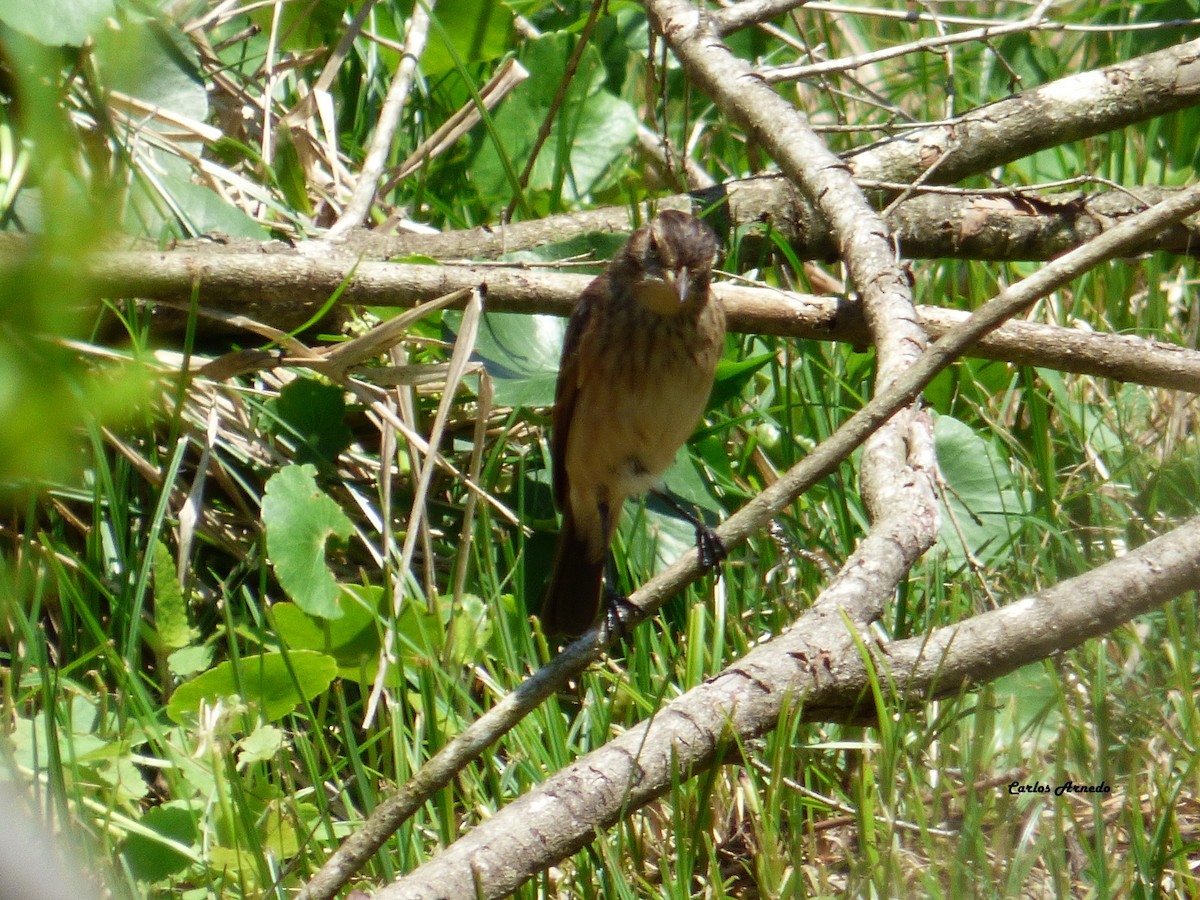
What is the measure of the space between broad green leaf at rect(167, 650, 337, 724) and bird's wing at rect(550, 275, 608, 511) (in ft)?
3.89

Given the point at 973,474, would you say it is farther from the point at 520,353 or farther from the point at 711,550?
the point at 520,353

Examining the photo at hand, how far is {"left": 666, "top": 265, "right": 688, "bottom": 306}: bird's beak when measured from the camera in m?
3.98

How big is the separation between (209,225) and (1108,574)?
311 cm

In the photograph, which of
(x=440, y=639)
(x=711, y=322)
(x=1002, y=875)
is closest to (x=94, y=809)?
(x=440, y=639)

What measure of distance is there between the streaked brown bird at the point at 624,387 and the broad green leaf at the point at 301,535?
2.80ft

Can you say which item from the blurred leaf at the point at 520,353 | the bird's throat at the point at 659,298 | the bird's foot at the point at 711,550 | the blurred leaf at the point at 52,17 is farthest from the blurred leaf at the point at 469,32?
the blurred leaf at the point at 52,17

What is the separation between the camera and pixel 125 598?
3699 millimetres

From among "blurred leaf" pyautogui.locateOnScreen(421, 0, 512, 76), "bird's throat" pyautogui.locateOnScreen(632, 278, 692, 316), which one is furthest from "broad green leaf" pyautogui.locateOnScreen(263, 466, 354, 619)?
"blurred leaf" pyautogui.locateOnScreen(421, 0, 512, 76)

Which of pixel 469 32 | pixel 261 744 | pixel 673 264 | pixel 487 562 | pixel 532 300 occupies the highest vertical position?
pixel 469 32

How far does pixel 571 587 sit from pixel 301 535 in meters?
1.00

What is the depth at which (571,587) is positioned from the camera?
4.39 metres

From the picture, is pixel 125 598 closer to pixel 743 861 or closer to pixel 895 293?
pixel 743 861

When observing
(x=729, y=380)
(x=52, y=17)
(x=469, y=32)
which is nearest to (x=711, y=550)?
(x=729, y=380)

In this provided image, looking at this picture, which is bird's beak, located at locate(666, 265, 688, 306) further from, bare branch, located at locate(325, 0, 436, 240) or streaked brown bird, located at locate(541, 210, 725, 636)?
bare branch, located at locate(325, 0, 436, 240)
